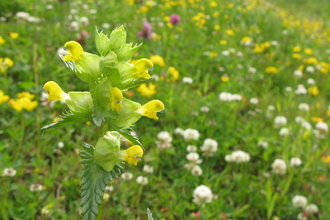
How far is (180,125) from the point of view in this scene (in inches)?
97.3

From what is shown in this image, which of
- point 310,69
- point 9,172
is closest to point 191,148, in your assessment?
point 9,172

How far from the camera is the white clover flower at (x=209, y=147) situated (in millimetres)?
2217

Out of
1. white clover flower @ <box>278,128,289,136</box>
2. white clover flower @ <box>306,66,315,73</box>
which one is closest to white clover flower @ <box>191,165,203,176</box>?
white clover flower @ <box>278,128,289,136</box>

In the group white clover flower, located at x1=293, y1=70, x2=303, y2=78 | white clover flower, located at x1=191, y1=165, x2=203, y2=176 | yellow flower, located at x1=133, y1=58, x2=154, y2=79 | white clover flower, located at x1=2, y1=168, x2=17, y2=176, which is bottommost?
white clover flower, located at x1=293, y1=70, x2=303, y2=78

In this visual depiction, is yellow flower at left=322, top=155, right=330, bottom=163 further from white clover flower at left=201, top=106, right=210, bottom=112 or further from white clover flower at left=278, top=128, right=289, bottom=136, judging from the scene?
white clover flower at left=201, top=106, right=210, bottom=112

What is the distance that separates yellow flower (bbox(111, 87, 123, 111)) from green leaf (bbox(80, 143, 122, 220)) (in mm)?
165

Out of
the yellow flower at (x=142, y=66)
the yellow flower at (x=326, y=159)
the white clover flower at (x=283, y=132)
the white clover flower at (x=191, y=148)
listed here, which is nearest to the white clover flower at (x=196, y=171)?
the white clover flower at (x=191, y=148)

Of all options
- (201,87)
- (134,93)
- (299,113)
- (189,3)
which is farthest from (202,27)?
(134,93)

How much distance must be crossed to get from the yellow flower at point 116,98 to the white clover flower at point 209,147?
4.73ft

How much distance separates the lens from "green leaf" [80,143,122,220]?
0.80 metres

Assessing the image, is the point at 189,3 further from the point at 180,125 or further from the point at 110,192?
the point at 110,192

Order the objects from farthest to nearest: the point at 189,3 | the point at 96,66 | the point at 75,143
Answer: the point at 189,3, the point at 75,143, the point at 96,66

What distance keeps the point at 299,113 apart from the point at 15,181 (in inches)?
114

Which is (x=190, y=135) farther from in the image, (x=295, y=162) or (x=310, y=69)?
(x=310, y=69)
